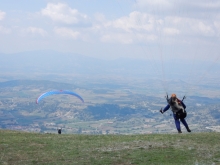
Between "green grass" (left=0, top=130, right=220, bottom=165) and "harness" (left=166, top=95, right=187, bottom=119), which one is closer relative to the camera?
"green grass" (left=0, top=130, right=220, bottom=165)

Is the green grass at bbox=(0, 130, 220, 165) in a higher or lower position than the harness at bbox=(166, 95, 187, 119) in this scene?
lower

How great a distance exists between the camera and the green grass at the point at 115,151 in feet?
55.4

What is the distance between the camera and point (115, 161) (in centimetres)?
1678

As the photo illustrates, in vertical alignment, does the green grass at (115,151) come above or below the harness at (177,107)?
below

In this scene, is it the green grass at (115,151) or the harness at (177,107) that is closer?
the green grass at (115,151)

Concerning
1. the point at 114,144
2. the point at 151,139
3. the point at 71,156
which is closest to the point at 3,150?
the point at 71,156

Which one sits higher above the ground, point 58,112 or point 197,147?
point 58,112

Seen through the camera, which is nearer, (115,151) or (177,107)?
(115,151)

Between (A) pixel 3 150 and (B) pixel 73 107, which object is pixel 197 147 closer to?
(A) pixel 3 150

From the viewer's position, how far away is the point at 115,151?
18.8 m

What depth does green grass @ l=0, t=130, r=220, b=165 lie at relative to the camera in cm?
1688

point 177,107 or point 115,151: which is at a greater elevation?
point 177,107

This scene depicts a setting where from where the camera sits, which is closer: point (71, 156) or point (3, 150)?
point (71, 156)

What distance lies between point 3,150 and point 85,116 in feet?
475
